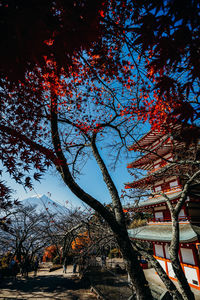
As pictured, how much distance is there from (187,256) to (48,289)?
10240mm

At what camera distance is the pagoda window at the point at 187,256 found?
9.17 metres

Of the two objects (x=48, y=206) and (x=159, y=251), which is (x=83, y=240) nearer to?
(x=159, y=251)

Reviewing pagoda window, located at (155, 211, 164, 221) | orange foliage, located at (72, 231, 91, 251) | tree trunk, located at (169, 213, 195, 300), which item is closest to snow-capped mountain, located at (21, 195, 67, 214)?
orange foliage, located at (72, 231, 91, 251)

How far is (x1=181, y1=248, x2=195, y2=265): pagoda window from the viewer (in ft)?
30.1

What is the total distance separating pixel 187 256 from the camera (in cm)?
952

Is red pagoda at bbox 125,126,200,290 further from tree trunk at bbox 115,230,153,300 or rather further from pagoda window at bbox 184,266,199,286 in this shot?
tree trunk at bbox 115,230,153,300

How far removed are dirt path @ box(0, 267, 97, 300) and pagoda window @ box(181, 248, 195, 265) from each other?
21.5 feet

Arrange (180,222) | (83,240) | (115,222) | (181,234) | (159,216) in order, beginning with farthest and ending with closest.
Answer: (83,240) < (159,216) < (180,222) < (181,234) < (115,222)

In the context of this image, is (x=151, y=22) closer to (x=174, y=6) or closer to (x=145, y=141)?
(x=174, y=6)

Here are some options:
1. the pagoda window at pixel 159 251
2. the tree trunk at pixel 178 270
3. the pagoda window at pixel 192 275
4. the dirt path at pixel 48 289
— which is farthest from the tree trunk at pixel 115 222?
the pagoda window at pixel 159 251

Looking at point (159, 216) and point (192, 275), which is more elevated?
point (159, 216)

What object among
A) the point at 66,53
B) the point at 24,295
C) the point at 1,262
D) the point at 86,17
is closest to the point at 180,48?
the point at 86,17

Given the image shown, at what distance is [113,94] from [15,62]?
331cm

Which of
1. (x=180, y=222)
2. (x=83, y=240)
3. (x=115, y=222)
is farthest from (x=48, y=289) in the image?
(x=115, y=222)
